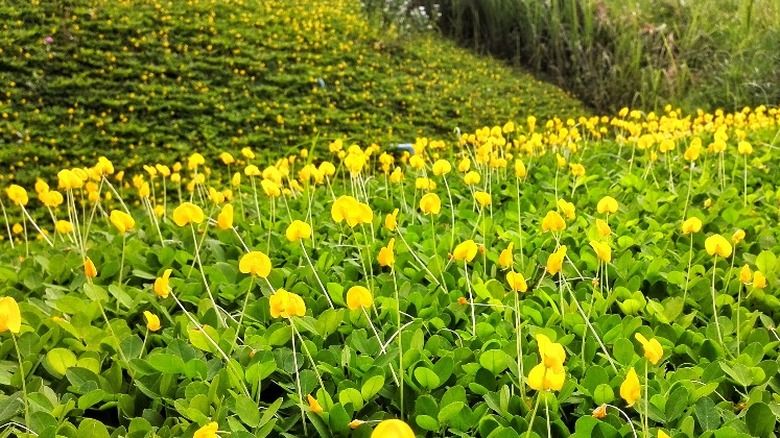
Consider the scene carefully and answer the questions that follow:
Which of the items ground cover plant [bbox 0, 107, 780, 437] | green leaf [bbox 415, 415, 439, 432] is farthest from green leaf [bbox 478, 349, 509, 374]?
green leaf [bbox 415, 415, 439, 432]

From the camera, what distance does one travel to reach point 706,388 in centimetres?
115

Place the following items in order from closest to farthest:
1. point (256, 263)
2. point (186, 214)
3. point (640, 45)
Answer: point (256, 263) → point (186, 214) → point (640, 45)

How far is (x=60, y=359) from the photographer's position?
4.10ft

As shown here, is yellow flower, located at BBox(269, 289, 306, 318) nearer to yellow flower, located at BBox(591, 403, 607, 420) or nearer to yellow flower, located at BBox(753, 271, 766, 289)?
yellow flower, located at BBox(591, 403, 607, 420)

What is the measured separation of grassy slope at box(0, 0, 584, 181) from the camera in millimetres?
5625

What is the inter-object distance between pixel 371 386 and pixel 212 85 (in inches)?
227

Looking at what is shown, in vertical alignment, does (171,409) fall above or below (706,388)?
below

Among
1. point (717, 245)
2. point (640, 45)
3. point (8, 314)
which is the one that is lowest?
point (8, 314)

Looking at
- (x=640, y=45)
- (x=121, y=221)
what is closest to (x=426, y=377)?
(x=121, y=221)

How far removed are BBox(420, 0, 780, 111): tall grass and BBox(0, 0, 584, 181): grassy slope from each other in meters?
0.62

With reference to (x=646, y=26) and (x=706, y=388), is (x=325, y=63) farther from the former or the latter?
(x=706, y=388)

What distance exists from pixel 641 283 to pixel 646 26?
24.7ft

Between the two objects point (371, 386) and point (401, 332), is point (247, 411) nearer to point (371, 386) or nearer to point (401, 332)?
point (371, 386)

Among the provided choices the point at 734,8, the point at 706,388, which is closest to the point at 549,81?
the point at 734,8
